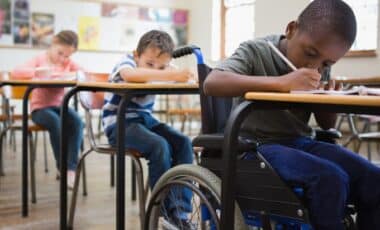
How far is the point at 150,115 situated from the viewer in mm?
2055

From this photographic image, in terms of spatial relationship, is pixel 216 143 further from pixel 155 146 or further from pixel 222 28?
pixel 222 28

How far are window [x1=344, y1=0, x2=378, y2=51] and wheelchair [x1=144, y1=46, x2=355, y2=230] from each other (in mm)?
4462

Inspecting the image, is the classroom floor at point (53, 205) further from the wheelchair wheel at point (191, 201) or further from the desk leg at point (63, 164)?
the wheelchair wheel at point (191, 201)

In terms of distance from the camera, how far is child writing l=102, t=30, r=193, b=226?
1.84m

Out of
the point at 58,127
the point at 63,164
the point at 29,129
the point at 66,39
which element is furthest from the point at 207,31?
the point at 63,164

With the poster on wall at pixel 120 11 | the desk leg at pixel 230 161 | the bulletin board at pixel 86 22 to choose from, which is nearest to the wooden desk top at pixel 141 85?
the desk leg at pixel 230 161

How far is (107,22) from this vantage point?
24.2 ft

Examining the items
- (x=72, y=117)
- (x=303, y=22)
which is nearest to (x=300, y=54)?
(x=303, y=22)

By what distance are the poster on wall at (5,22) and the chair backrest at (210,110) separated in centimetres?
600

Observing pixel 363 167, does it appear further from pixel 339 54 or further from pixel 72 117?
pixel 72 117

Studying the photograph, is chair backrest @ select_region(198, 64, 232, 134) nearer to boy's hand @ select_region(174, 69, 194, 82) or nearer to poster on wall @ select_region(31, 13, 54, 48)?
boy's hand @ select_region(174, 69, 194, 82)

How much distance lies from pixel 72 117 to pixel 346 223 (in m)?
2.00

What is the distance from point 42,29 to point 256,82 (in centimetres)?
631

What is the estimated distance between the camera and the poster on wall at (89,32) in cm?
713
